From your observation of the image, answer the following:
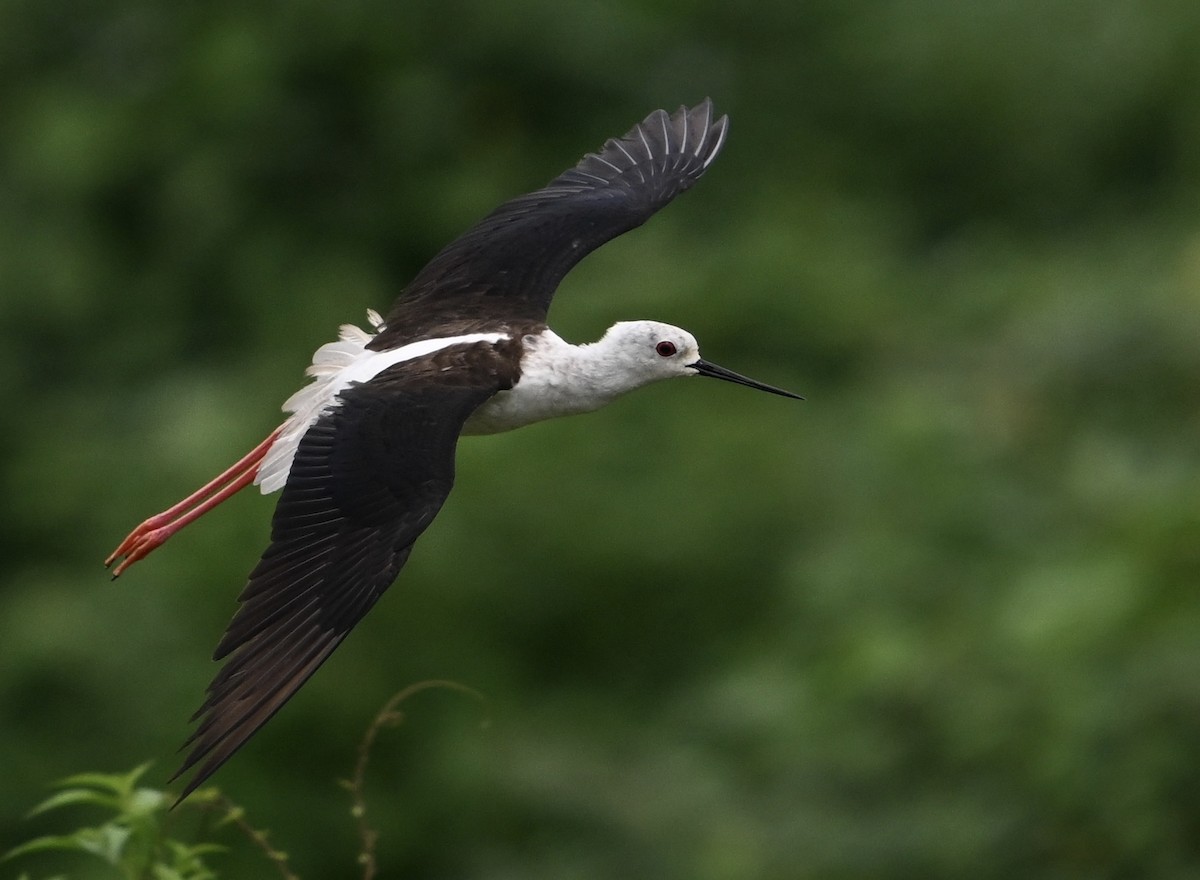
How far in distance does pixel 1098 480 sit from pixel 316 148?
5723 millimetres

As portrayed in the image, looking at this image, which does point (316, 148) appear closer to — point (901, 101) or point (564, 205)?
point (901, 101)

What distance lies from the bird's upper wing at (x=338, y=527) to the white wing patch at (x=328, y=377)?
0.27 m

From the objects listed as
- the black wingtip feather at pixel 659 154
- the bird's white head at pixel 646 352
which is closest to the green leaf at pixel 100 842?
the bird's white head at pixel 646 352

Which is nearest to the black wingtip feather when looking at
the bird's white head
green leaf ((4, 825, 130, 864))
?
the bird's white head

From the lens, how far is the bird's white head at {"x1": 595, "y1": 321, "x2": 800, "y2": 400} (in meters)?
8.10

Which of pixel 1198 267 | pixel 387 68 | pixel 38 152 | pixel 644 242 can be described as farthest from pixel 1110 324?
pixel 38 152

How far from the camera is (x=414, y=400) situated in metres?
7.23

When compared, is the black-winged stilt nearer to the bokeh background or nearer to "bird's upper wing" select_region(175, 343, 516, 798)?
"bird's upper wing" select_region(175, 343, 516, 798)

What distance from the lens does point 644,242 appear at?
582 inches

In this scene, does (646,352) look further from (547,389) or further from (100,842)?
(100,842)

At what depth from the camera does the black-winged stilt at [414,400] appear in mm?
6570

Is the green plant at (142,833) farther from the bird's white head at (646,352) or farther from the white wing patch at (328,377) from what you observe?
the bird's white head at (646,352)

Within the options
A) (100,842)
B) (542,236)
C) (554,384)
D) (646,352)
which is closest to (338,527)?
(554,384)

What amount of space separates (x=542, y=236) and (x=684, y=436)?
3.93 m
